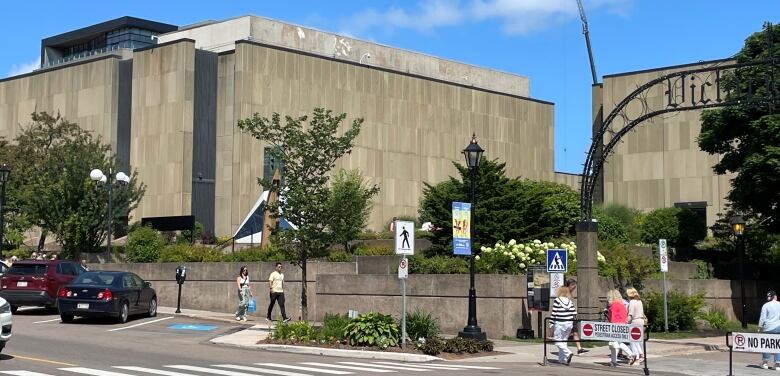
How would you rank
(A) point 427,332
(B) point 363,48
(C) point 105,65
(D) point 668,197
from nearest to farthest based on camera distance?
(A) point 427,332 → (D) point 668,197 → (C) point 105,65 → (B) point 363,48

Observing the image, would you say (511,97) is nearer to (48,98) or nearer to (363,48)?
(363,48)

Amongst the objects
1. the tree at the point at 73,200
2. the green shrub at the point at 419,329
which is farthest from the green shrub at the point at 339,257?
the tree at the point at 73,200

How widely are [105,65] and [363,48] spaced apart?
19.4m

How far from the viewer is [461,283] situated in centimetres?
2727

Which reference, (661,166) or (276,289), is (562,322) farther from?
(661,166)

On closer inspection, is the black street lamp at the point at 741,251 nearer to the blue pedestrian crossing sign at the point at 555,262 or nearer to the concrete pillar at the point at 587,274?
the concrete pillar at the point at 587,274

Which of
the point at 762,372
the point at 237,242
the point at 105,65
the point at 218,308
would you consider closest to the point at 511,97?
the point at 105,65

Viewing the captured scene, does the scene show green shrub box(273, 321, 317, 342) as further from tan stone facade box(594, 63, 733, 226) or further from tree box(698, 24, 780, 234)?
tan stone facade box(594, 63, 733, 226)

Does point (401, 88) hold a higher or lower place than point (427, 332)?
higher

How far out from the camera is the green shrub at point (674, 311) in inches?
1168

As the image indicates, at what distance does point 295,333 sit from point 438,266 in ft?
21.8

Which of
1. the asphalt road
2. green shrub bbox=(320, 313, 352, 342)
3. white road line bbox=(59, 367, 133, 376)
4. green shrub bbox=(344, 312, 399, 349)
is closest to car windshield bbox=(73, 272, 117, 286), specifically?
the asphalt road

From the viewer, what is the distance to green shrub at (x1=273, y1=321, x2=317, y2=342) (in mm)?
23172

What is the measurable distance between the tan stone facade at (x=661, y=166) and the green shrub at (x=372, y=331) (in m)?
42.7
